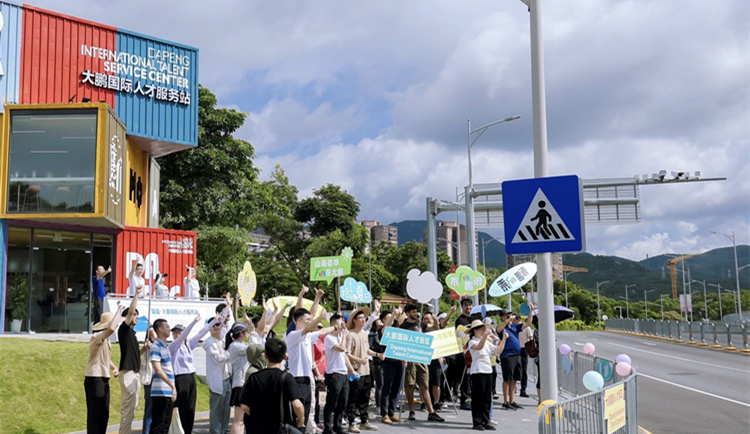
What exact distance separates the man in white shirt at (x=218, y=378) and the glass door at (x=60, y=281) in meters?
13.8

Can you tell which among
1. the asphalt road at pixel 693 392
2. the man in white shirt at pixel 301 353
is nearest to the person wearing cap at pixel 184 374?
the man in white shirt at pixel 301 353

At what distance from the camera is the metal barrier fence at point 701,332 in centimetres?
3231

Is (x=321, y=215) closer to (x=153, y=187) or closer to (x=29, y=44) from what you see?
(x=153, y=187)

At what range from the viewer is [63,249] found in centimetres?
2284

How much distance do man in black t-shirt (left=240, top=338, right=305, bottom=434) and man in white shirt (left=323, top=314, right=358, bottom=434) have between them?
4.56 m

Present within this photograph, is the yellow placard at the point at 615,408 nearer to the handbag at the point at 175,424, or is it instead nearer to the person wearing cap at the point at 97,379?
the handbag at the point at 175,424

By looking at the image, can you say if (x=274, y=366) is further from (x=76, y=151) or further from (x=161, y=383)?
(x=76, y=151)

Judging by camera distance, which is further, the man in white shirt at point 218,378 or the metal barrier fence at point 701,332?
the metal barrier fence at point 701,332

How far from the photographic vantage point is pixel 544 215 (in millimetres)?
6227

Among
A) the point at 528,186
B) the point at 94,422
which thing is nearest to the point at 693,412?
the point at 528,186

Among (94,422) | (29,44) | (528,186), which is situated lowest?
(94,422)

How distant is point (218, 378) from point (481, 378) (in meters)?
4.36

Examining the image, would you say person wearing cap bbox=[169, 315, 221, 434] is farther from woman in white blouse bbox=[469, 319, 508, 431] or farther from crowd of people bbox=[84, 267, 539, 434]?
woman in white blouse bbox=[469, 319, 508, 431]

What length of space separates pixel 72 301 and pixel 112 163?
480 cm
